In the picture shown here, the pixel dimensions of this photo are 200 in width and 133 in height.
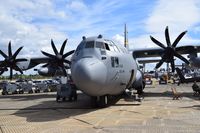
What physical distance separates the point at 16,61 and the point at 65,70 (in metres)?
6.11

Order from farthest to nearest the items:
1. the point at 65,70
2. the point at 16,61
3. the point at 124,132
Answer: the point at 16,61 → the point at 65,70 → the point at 124,132

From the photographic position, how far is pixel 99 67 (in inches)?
618

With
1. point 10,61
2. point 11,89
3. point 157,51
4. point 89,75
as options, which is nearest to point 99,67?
point 89,75

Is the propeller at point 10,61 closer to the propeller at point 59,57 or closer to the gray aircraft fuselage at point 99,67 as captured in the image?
the propeller at point 59,57

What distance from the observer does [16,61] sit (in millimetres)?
35219

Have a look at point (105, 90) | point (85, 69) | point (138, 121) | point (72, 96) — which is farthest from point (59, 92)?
point (138, 121)

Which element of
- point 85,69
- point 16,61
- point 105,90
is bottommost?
point 105,90

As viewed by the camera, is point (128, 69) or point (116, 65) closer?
point (116, 65)

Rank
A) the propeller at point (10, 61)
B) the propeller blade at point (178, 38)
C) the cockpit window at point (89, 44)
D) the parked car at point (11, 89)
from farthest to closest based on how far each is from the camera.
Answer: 1. the parked car at point (11, 89)
2. the propeller at point (10, 61)
3. the propeller blade at point (178, 38)
4. the cockpit window at point (89, 44)

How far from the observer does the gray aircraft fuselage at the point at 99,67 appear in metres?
14.9

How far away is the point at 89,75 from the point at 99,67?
47.7 inches

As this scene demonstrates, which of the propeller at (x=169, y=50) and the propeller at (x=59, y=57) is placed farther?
the propeller at (x=59, y=57)

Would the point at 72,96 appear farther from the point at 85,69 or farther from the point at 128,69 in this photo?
the point at 85,69

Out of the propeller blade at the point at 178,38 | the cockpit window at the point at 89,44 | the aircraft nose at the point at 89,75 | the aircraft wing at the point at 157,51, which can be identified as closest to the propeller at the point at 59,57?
the aircraft wing at the point at 157,51
